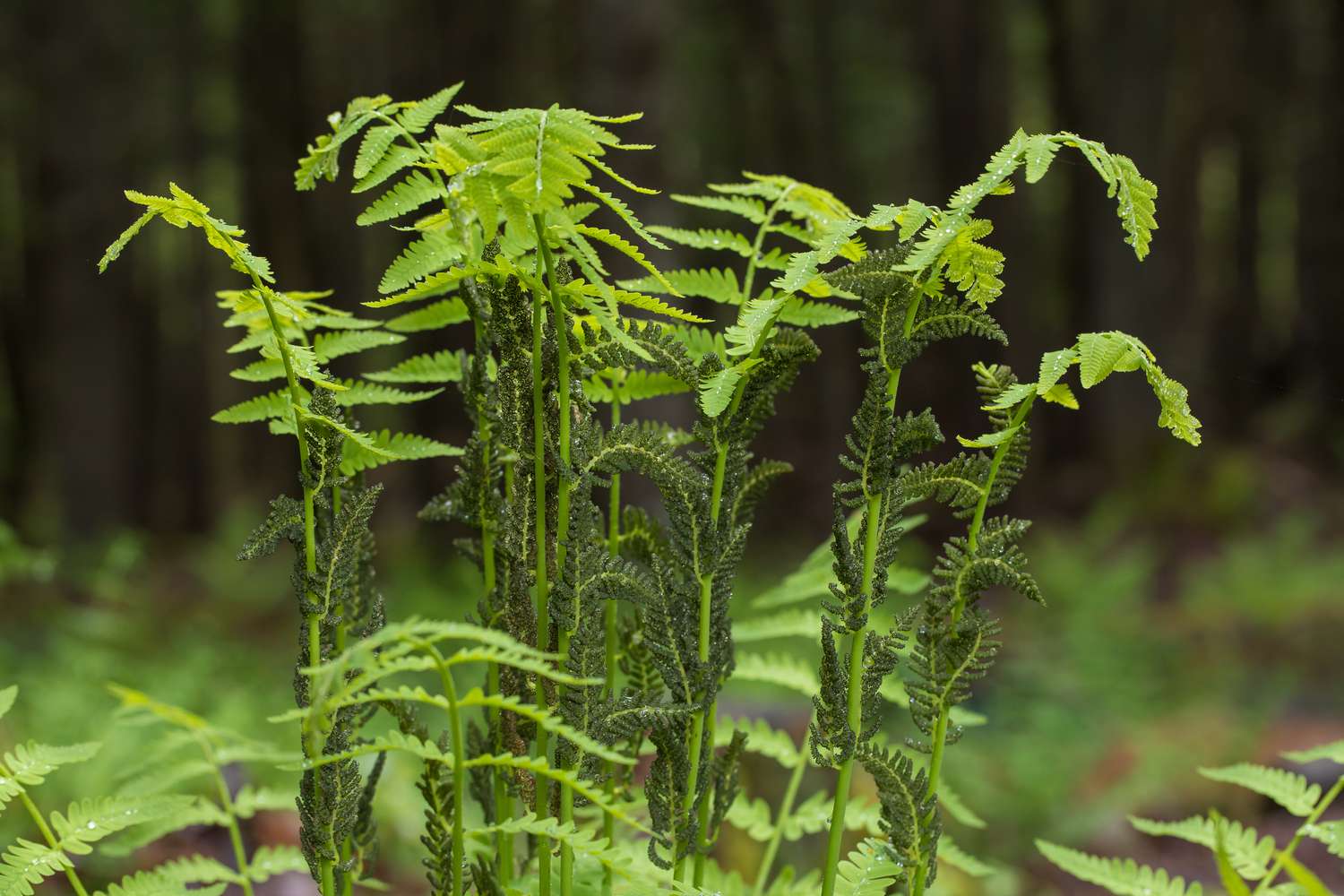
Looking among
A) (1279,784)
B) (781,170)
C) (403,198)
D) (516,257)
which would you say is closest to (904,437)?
(516,257)

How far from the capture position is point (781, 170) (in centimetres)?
1928

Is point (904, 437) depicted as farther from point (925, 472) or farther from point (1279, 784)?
point (1279, 784)

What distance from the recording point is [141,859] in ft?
10.9

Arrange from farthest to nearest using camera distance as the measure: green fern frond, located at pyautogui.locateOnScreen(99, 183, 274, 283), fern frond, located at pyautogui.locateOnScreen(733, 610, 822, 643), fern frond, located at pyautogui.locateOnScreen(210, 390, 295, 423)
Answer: fern frond, located at pyautogui.locateOnScreen(733, 610, 822, 643), fern frond, located at pyautogui.locateOnScreen(210, 390, 295, 423), green fern frond, located at pyautogui.locateOnScreen(99, 183, 274, 283)

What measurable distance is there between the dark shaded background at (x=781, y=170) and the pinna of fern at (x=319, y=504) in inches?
225

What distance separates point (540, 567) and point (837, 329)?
1560 centimetres

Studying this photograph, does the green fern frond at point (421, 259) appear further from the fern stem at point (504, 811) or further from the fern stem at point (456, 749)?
the fern stem at point (456, 749)

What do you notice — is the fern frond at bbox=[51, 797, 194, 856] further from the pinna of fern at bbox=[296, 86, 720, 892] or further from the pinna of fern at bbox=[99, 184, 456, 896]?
the pinna of fern at bbox=[296, 86, 720, 892]

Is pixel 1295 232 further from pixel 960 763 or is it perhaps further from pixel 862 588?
pixel 862 588

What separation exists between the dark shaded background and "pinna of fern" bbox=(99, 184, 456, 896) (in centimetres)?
570

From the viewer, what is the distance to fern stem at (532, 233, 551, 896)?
1309mm

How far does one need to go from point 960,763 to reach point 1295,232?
14.2 meters

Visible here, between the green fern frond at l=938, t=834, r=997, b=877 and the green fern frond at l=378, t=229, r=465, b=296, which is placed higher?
the green fern frond at l=378, t=229, r=465, b=296

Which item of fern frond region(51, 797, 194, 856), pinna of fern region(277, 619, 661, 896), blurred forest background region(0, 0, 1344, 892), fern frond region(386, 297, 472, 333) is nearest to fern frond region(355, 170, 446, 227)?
fern frond region(386, 297, 472, 333)
